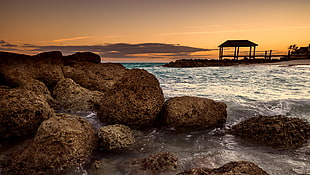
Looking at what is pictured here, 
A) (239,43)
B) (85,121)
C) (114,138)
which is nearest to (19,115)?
(85,121)

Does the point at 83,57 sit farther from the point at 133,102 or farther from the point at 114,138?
the point at 114,138

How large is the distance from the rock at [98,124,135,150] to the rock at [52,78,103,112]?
1772 mm

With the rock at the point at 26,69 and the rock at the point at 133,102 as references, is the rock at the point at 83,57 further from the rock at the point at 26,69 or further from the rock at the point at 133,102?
the rock at the point at 133,102

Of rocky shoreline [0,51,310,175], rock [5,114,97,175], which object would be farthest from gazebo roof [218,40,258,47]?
rock [5,114,97,175]

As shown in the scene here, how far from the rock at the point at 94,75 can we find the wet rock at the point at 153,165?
12.6 ft

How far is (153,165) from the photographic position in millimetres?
2596

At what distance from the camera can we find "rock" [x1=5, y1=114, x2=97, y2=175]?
8.33ft

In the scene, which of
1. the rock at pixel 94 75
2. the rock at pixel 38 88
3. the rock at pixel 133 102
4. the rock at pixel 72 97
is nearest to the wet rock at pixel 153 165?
the rock at pixel 133 102

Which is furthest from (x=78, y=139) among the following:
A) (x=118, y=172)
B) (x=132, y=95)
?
(x=132, y=95)

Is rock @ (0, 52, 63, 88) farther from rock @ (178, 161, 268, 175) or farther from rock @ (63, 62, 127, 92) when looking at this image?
rock @ (178, 161, 268, 175)

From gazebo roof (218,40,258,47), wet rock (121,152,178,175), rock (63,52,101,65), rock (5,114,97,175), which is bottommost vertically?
wet rock (121,152,178,175)

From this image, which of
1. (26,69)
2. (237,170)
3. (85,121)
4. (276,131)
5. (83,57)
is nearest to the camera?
(237,170)

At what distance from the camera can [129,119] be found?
385 cm

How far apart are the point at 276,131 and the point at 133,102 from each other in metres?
2.63
